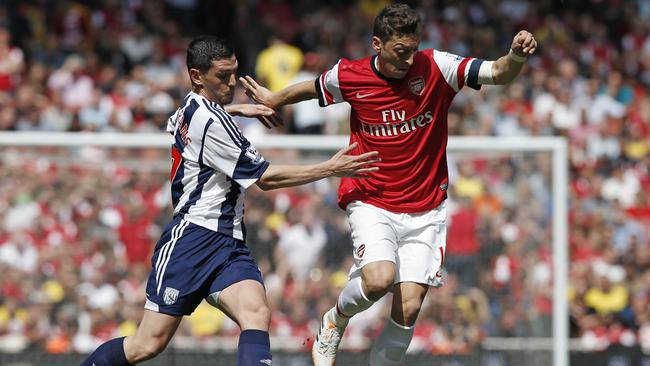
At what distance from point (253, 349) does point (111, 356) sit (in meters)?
0.96

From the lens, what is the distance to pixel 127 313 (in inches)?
416

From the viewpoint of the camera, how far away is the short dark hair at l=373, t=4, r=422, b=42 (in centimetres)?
694

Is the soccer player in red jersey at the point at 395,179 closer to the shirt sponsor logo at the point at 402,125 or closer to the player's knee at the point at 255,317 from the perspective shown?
the shirt sponsor logo at the point at 402,125

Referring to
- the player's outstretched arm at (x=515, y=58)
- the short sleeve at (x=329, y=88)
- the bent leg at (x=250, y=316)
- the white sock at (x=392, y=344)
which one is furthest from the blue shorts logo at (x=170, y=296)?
the player's outstretched arm at (x=515, y=58)

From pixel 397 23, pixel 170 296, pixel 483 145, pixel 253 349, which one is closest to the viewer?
pixel 253 349

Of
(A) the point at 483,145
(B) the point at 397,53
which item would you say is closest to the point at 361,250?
(B) the point at 397,53

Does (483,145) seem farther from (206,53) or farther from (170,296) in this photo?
(170,296)

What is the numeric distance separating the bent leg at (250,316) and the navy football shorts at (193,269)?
0.24ft

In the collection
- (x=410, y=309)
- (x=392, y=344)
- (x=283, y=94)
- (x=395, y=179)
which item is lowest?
(x=392, y=344)

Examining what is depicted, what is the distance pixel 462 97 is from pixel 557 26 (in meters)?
3.81

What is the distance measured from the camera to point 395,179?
738 centimetres

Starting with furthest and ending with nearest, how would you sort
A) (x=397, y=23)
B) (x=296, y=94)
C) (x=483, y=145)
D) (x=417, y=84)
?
(x=483, y=145) → (x=296, y=94) → (x=417, y=84) → (x=397, y=23)

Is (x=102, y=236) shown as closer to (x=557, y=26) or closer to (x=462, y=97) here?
(x=462, y=97)

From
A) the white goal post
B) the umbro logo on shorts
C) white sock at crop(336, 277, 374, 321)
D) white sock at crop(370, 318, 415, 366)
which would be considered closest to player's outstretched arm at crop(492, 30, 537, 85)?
the umbro logo on shorts
